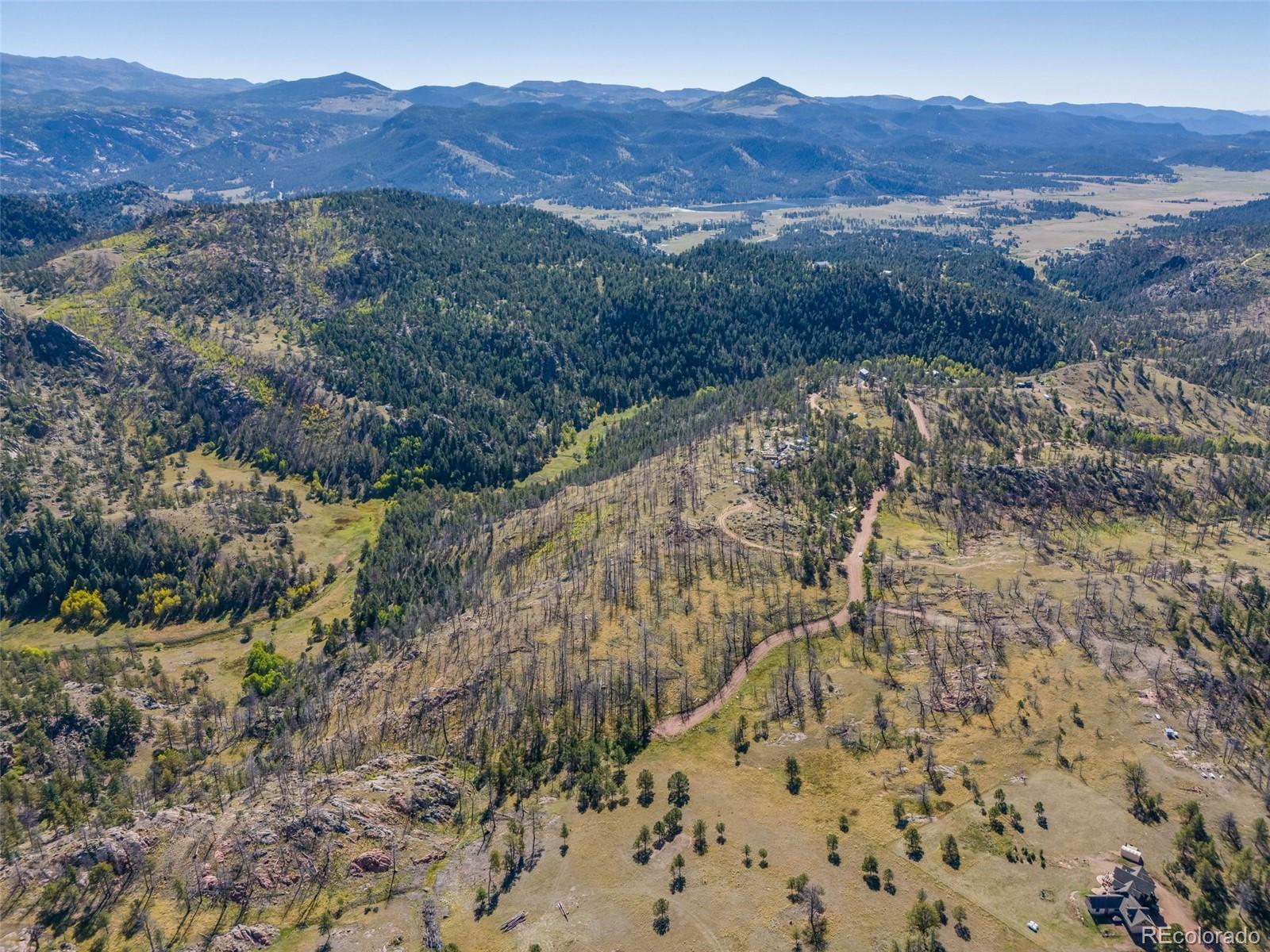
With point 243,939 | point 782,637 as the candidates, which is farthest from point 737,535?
point 243,939

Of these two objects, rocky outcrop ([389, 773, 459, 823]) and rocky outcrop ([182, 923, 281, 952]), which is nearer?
rocky outcrop ([182, 923, 281, 952])

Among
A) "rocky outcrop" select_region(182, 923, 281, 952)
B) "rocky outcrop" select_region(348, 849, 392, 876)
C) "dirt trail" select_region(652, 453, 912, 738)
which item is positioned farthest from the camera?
"dirt trail" select_region(652, 453, 912, 738)

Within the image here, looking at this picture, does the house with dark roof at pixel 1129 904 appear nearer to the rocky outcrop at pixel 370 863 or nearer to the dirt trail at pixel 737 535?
the rocky outcrop at pixel 370 863

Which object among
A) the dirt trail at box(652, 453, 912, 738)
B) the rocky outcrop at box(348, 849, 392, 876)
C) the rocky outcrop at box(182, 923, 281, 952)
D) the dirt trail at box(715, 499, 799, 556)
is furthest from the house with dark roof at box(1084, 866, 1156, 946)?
the rocky outcrop at box(182, 923, 281, 952)

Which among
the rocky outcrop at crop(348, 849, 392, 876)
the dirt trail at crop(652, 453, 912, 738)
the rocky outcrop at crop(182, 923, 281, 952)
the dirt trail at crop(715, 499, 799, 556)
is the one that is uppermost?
the dirt trail at crop(715, 499, 799, 556)

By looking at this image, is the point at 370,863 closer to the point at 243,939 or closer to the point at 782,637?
the point at 243,939

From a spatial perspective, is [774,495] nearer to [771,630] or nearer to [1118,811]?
[771,630]

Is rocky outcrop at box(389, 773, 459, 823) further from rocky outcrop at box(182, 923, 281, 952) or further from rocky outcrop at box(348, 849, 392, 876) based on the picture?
rocky outcrop at box(182, 923, 281, 952)

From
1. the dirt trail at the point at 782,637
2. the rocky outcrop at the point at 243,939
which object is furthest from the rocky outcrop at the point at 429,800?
the dirt trail at the point at 782,637

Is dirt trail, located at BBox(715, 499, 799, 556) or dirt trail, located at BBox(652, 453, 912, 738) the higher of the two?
dirt trail, located at BBox(715, 499, 799, 556)
